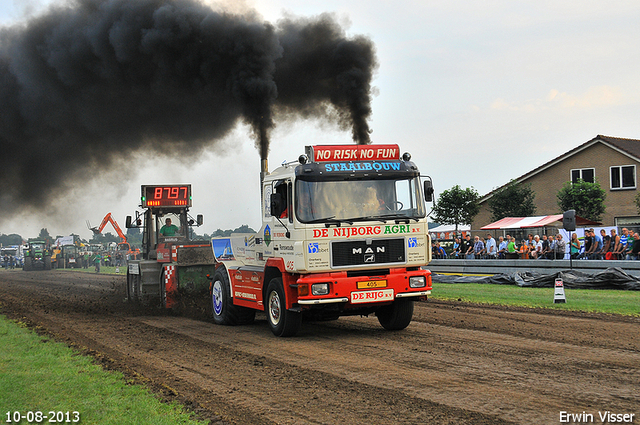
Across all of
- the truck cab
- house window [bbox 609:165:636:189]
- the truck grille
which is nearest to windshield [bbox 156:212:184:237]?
the truck cab

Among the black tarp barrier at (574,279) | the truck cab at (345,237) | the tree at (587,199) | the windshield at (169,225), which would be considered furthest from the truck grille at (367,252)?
the tree at (587,199)

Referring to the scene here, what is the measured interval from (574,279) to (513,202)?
794 inches

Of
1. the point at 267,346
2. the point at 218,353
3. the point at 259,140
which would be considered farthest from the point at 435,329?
the point at 259,140

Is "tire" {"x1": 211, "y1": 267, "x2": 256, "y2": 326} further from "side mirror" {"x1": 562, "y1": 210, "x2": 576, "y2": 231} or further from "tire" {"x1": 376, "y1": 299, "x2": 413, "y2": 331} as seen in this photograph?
"side mirror" {"x1": 562, "y1": 210, "x2": 576, "y2": 231}

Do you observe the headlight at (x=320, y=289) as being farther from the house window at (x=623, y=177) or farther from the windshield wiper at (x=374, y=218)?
the house window at (x=623, y=177)

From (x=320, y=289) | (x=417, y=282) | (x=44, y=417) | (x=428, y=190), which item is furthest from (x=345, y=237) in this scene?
(x=44, y=417)

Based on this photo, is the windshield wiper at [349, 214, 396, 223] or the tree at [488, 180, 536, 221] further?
the tree at [488, 180, 536, 221]

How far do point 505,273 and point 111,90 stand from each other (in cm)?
1389

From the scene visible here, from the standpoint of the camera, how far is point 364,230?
31.3 ft

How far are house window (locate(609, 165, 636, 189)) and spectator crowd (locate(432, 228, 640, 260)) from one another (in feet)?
46.5

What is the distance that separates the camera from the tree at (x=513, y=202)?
36375 millimetres

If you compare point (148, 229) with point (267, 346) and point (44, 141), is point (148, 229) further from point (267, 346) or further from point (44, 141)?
point (267, 346)

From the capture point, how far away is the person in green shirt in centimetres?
1750

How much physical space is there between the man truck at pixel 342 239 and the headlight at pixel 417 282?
0.02m
